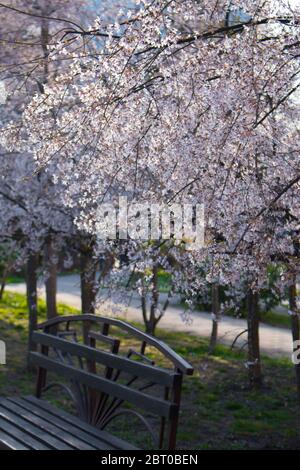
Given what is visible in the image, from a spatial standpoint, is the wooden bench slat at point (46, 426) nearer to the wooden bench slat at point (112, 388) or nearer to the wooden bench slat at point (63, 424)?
the wooden bench slat at point (63, 424)

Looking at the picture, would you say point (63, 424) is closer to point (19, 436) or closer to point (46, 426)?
point (46, 426)

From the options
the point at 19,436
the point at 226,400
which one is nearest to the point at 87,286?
the point at 226,400

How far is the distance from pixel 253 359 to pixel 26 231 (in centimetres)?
303

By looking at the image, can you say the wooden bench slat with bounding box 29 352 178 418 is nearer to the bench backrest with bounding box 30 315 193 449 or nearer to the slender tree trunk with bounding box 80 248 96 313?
the bench backrest with bounding box 30 315 193 449

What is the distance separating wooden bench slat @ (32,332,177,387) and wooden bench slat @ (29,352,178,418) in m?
0.10

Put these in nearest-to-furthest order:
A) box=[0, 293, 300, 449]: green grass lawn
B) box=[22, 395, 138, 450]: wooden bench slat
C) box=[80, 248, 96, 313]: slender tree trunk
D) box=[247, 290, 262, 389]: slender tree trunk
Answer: box=[22, 395, 138, 450]: wooden bench slat, box=[0, 293, 300, 449]: green grass lawn, box=[247, 290, 262, 389]: slender tree trunk, box=[80, 248, 96, 313]: slender tree trunk

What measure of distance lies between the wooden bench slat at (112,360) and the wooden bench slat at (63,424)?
41 centimetres

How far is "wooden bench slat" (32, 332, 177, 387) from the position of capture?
14.6 ft

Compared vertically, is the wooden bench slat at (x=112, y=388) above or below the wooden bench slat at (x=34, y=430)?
above

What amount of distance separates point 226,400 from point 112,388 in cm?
405

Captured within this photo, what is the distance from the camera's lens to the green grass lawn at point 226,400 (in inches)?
285

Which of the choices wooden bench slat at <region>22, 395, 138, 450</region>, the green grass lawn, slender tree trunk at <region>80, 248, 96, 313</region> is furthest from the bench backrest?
slender tree trunk at <region>80, 248, 96, 313</region>

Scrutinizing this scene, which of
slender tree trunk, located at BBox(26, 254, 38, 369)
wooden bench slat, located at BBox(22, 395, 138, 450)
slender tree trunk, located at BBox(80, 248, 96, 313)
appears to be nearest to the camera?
wooden bench slat, located at BBox(22, 395, 138, 450)

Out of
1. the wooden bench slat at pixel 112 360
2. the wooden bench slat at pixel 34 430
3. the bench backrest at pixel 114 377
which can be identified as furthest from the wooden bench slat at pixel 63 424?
the wooden bench slat at pixel 112 360
